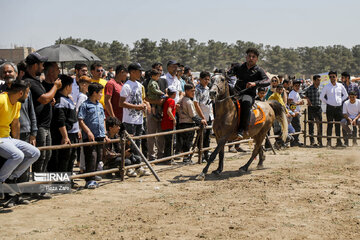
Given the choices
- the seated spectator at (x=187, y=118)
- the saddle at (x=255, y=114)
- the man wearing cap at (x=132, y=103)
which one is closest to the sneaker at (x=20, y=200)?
the man wearing cap at (x=132, y=103)

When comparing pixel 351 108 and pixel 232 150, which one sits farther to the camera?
pixel 351 108

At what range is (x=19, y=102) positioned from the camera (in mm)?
7316

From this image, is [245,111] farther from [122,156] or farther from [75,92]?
[75,92]

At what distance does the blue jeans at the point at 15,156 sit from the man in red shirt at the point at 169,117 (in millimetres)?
4754

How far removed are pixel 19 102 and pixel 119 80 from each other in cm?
376

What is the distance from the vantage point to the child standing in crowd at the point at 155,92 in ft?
38.4

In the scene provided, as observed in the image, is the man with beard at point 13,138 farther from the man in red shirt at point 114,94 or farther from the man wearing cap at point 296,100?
the man wearing cap at point 296,100

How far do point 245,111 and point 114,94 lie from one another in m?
3.02

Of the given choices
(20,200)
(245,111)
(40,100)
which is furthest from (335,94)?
(20,200)

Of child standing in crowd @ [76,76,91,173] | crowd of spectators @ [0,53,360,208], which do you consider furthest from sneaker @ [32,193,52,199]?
child standing in crowd @ [76,76,91,173]

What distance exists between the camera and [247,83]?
10.5 m

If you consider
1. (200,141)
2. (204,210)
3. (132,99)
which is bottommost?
(204,210)

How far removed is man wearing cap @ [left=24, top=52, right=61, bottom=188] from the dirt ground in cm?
77

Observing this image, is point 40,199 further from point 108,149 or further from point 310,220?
point 310,220
